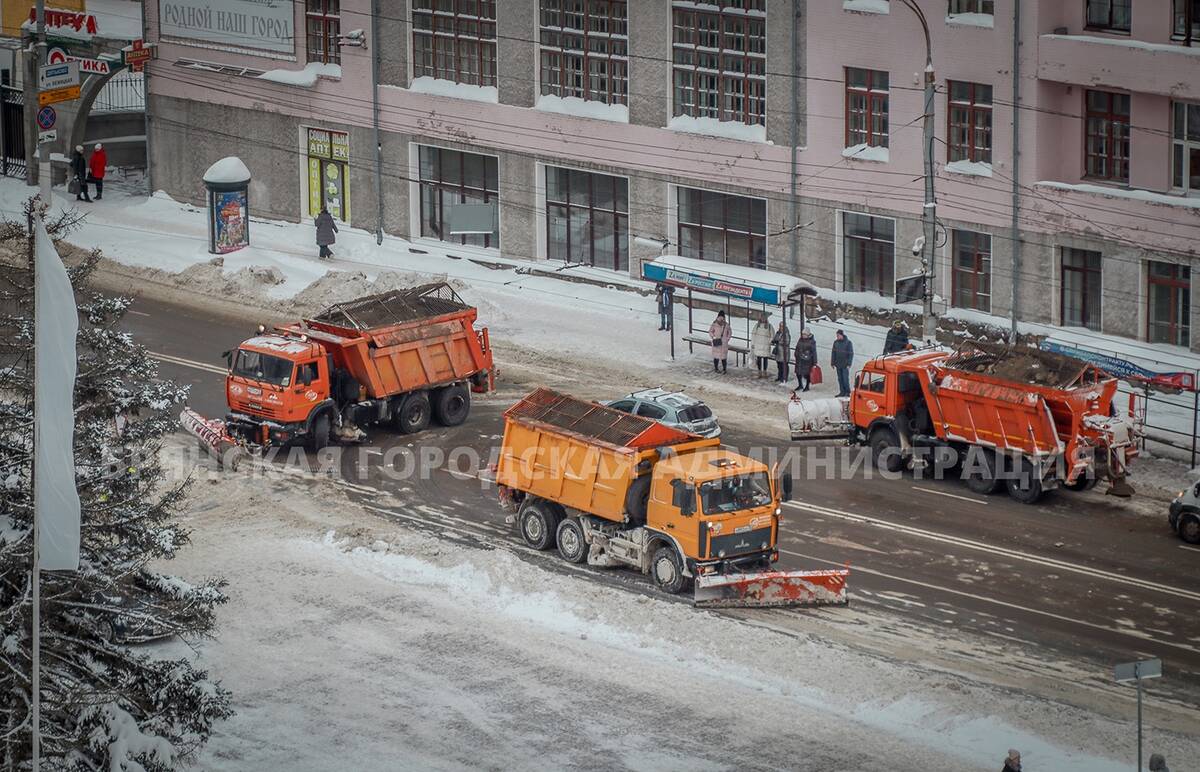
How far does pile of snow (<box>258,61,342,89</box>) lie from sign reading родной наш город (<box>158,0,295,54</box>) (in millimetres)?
791

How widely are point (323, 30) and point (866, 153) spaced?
60.3 feet

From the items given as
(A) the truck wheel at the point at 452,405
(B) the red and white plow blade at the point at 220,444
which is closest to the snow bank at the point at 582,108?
(A) the truck wheel at the point at 452,405

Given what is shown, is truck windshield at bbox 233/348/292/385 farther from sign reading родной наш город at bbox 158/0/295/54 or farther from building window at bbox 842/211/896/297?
sign reading родной наш город at bbox 158/0/295/54

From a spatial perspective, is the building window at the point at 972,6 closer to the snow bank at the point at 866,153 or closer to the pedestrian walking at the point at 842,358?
the snow bank at the point at 866,153

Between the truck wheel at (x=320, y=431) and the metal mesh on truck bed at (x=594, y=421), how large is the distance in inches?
267

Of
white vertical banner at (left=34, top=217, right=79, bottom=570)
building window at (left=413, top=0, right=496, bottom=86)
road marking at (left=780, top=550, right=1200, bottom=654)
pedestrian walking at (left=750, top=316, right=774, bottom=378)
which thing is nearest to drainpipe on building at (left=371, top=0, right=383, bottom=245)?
building window at (left=413, top=0, right=496, bottom=86)

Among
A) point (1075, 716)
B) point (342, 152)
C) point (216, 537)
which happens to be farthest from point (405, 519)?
point (342, 152)

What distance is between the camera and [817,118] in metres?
50.1

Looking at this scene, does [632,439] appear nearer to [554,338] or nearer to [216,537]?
[216,537]

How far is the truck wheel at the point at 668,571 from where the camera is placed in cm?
3316

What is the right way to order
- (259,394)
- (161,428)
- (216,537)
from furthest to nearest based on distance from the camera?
1. (259,394)
2. (216,537)
3. (161,428)

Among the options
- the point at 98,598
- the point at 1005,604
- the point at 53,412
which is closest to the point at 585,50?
the point at 1005,604

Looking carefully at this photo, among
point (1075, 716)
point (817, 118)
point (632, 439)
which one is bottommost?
point (1075, 716)

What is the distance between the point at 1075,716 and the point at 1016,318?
20.1 meters
